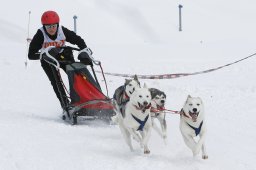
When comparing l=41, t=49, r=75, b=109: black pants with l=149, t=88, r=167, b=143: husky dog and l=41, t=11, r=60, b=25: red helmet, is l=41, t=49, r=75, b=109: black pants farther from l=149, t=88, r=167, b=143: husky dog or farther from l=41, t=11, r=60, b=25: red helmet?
l=149, t=88, r=167, b=143: husky dog

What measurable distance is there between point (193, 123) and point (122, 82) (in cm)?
599

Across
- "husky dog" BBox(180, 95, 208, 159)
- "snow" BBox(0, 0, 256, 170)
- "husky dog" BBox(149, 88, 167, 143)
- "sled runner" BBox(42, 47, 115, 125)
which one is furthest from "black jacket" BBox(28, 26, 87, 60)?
"husky dog" BBox(180, 95, 208, 159)

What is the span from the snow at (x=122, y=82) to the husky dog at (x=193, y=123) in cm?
17

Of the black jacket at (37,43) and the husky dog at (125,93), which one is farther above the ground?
the black jacket at (37,43)

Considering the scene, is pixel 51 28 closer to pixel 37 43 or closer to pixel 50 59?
pixel 37 43

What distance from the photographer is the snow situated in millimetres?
4875

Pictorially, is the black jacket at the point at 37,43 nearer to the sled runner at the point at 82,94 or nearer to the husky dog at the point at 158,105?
the sled runner at the point at 82,94

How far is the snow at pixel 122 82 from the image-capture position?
4.88m

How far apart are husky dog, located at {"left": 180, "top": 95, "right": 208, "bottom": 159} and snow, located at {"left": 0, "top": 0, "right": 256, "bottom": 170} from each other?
173mm

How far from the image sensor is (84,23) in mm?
23219

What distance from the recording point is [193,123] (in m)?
4.99

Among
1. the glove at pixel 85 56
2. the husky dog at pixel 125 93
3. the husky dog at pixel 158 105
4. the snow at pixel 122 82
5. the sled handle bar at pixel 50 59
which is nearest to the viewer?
the snow at pixel 122 82

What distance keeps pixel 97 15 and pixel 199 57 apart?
10663 millimetres

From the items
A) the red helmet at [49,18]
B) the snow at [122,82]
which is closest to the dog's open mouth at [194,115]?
the snow at [122,82]
